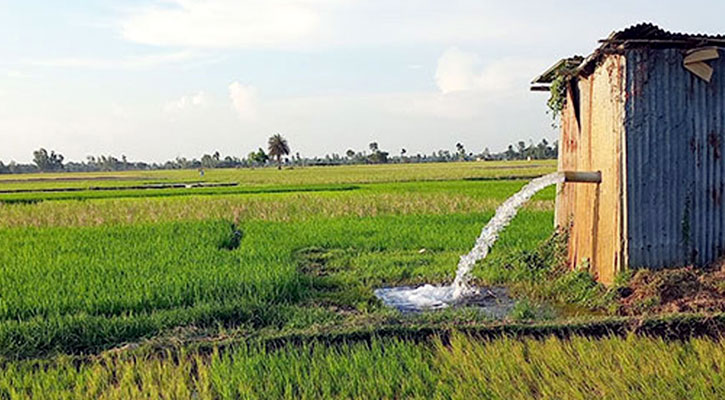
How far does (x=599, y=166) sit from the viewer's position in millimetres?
6148

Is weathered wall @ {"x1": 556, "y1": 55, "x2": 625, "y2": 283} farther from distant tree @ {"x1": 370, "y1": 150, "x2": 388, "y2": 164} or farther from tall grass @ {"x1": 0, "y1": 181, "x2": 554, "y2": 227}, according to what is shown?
distant tree @ {"x1": 370, "y1": 150, "x2": 388, "y2": 164}

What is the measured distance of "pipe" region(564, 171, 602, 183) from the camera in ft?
19.5

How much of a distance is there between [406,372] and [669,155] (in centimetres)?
352

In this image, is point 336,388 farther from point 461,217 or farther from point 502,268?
point 461,217

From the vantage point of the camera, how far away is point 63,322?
4.94m

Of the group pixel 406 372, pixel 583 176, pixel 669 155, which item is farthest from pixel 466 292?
pixel 406 372

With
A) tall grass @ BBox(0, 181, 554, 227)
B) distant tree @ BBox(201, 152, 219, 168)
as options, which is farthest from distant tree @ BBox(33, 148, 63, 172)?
tall grass @ BBox(0, 181, 554, 227)

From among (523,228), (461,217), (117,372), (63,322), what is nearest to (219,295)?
(63,322)

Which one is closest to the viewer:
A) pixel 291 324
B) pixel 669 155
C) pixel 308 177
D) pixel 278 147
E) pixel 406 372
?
pixel 406 372

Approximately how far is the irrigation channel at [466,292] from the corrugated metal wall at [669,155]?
0.79 metres

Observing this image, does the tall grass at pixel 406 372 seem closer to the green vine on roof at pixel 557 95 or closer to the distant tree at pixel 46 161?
the green vine on roof at pixel 557 95

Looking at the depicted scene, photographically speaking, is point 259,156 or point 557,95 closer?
point 557,95

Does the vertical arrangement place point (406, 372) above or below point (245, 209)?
below

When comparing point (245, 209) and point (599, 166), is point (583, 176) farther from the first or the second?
point (245, 209)
